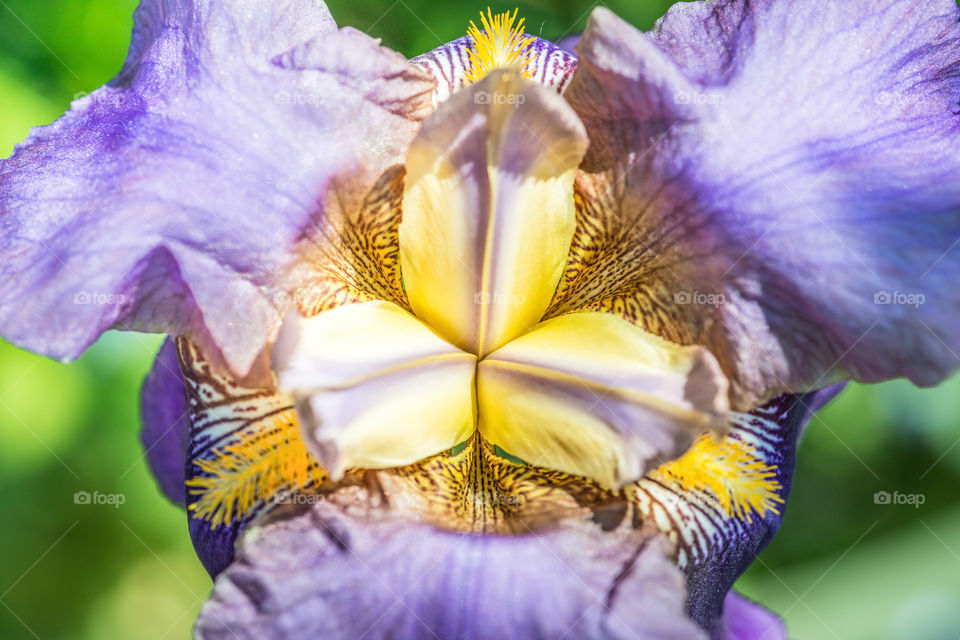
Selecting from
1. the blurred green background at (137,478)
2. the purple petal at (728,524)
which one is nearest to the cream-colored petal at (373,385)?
the purple petal at (728,524)

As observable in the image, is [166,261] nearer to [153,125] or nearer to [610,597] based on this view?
[153,125]

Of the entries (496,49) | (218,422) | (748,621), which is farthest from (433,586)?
(748,621)

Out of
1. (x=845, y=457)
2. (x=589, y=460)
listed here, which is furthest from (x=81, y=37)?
(x=845, y=457)

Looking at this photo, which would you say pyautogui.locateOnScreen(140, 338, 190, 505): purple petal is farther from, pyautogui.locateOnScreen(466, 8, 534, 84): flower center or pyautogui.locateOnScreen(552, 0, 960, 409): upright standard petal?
pyautogui.locateOnScreen(552, 0, 960, 409): upright standard petal

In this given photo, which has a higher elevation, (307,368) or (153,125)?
(153,125)

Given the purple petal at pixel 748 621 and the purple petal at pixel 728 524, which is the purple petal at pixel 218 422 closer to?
the purple petal at pixel 728 524

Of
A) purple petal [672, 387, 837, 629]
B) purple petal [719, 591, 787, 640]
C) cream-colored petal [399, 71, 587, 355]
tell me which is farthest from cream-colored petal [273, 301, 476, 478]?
purple petal [719, 591, 787, 640]
